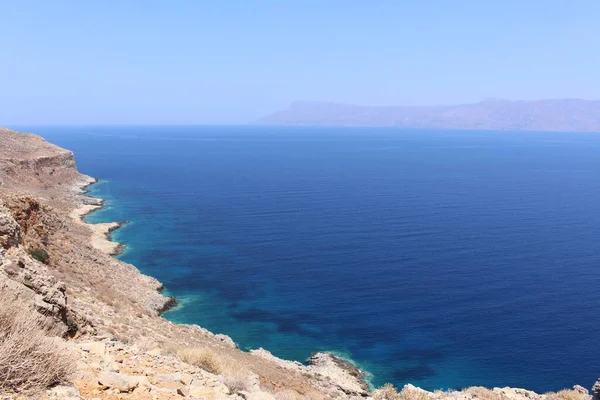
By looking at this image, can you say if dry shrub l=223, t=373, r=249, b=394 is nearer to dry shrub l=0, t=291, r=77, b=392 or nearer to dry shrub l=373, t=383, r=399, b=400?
dry shrub l=0, t=291, r=77, b=392

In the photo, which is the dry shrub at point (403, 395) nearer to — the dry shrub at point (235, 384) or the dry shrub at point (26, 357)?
the dry shrub at point (235, 384)

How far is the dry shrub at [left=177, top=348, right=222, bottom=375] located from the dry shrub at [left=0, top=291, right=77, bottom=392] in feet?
23.3

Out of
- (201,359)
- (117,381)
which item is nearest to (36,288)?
(201,359)

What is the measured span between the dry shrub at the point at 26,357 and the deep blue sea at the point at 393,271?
30724 millimetres

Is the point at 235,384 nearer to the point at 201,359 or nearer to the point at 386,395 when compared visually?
the point at 201,359

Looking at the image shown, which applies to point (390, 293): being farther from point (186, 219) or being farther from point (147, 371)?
point (186, 219)

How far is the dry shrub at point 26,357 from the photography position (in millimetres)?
8953

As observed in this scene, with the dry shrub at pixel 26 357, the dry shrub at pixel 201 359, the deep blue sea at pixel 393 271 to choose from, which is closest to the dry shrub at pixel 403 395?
the dry shrub at pixel 201 359

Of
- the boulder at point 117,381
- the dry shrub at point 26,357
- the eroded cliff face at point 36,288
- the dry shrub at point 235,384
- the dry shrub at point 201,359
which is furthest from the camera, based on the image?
the dry shrub at point 201,359

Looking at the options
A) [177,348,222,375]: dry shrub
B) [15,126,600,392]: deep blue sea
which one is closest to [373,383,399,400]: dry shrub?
[177,348,222,375]: dry shrub

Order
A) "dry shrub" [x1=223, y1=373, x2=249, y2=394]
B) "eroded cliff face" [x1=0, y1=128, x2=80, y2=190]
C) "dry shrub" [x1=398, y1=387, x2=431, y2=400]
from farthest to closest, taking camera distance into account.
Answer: "eroded cliff face" [x1=0, y1=128, x2=80, y2=190], "dry shrub" [x1=398, y1=387, x2=431, y2=400], "dry shrub" [x1=223, y1=373, x2=249, y2=394]

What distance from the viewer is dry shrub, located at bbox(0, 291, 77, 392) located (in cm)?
895

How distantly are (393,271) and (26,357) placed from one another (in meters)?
52.6

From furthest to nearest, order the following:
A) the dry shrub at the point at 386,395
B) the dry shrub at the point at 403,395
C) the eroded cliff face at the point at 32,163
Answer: the eroded cliff face at the point at 32,163 → the dry shrub at the point at 386,395 → the dry shrub at the point at 403,395
